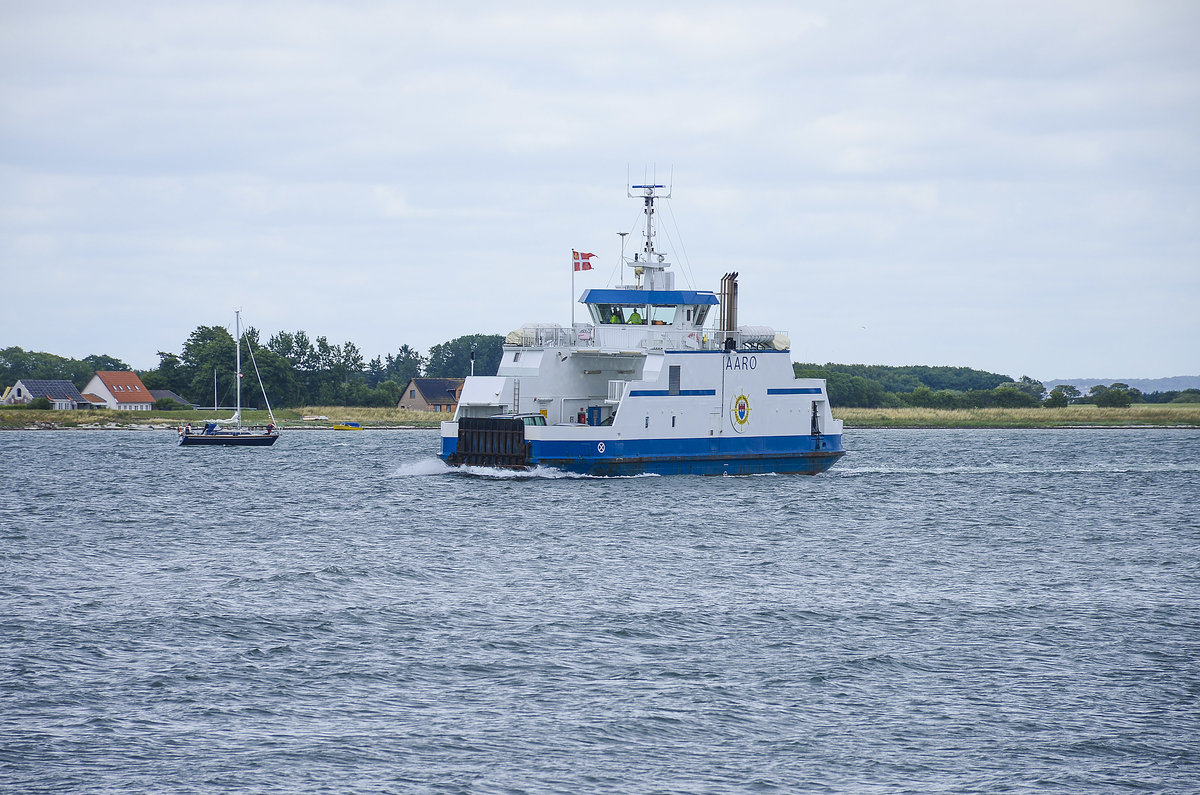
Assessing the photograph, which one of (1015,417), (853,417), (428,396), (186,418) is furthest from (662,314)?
(1015,417)

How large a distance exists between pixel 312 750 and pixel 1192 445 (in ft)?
271

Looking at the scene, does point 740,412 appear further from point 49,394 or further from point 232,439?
point 49,394

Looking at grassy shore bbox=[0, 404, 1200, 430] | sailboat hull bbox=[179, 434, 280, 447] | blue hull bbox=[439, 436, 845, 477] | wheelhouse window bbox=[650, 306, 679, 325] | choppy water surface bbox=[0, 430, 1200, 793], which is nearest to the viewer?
choppy water surface bbox=[0, 430, 1200, 793]

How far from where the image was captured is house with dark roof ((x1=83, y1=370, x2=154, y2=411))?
105m

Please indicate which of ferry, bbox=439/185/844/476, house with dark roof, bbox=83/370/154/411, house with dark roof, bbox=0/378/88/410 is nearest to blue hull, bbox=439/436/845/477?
ferry, bbox=439/185/844/476

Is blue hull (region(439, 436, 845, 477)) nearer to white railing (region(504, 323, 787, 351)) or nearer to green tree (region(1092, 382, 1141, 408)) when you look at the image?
white railing (region(504, 323, 787, 351))

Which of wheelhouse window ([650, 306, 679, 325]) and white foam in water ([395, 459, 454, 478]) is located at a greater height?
wheelhouse window ([650, 306, 679, 325])

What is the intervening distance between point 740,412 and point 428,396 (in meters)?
71.1

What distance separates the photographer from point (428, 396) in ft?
371

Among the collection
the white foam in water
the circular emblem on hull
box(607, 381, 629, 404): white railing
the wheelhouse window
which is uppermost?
the wheelhouse window

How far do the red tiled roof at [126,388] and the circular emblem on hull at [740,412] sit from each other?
7502 cm

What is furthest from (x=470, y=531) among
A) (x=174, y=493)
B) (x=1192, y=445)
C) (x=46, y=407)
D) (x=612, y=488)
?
(x=46, y=407)

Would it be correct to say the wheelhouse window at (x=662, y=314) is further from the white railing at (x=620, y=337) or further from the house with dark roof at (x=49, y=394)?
the house with dark roof at (x=49, y=394)

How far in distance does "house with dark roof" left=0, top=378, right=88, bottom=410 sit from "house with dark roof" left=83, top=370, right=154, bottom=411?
1.73 m
